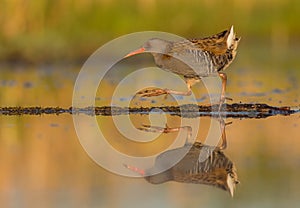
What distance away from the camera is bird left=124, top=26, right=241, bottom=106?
9.59 meters

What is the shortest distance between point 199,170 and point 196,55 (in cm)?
288

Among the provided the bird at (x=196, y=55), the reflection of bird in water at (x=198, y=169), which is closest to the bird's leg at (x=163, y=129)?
the bird at (x=196, y=55)

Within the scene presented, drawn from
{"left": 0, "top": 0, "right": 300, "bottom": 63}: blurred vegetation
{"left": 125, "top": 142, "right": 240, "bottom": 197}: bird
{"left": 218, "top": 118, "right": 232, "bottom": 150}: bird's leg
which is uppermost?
{"left": 0, "top": 0, "right": 300, "bottom": 63}: blurred vegetation

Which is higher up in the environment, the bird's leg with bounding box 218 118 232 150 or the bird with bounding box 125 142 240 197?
the bird's leg with bounding box 218 118 232 150

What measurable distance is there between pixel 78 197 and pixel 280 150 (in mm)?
2239

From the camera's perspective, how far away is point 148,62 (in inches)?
632

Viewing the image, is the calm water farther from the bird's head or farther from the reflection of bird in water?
the bird's head

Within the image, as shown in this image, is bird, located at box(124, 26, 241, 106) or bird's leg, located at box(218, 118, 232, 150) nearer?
bird's leg, located at box(218, 118, 232, 150)

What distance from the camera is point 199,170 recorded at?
6.97 m

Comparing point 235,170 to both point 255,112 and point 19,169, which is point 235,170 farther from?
point 255,112

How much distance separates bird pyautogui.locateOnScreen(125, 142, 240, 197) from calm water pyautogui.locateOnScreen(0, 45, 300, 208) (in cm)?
8

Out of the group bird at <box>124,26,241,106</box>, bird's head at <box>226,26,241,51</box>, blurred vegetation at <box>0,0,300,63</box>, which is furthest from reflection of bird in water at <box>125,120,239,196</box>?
blurred vegetation at <box>0,0,300,63</box>

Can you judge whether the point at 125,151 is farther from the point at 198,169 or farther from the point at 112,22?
the point at 112,22

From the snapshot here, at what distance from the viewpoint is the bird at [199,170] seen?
662 centimetres
